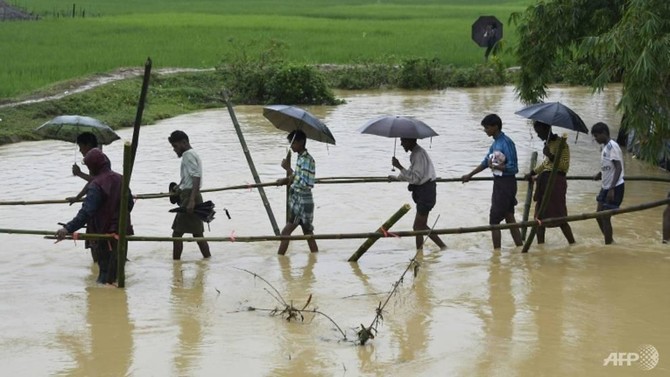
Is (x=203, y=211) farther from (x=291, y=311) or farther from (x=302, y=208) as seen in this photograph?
(x=291, y=311)

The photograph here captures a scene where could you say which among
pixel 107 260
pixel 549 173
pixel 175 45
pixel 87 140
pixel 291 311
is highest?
pixel 175 45

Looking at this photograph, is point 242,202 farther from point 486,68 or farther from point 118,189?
point 486,68

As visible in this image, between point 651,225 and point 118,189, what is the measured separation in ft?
16.8

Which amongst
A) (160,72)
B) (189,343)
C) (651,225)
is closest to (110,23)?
(160,72)

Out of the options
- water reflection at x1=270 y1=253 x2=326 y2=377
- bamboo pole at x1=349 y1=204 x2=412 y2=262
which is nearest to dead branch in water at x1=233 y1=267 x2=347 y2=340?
water reflection at x1=270 y1=253 x2=326 y2=377

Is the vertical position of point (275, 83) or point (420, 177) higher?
point (275, 83)

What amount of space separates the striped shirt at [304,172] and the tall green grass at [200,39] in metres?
10.2

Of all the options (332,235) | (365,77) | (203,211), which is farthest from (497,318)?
(365,77)

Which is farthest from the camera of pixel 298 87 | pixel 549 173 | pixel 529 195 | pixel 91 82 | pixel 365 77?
pixel 365 77

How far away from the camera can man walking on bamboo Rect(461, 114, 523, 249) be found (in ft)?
27.2

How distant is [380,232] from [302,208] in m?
0.89

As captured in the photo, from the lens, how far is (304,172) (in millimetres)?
8211

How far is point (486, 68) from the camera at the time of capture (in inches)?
953

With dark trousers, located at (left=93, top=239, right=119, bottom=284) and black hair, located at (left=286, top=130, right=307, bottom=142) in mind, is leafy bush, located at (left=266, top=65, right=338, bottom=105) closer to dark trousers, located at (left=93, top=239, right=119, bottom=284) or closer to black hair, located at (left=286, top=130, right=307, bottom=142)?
black hair, located at (left=286, top=130, right=307, bottom=142)
